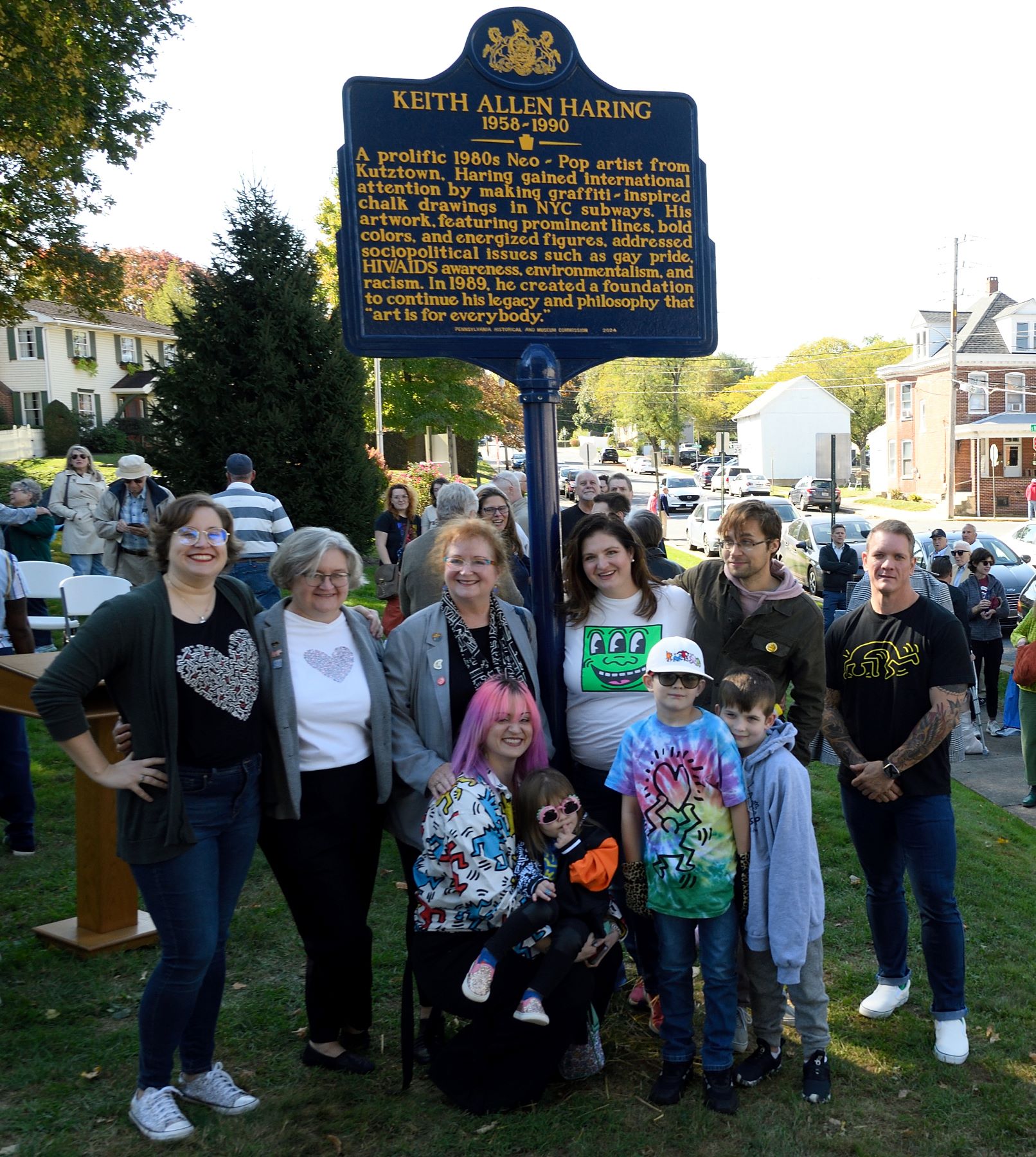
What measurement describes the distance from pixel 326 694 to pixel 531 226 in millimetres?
2073

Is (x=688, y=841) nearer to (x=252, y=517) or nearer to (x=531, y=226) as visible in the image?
(x=531, y=226)

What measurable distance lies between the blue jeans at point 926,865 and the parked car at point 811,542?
15524mm

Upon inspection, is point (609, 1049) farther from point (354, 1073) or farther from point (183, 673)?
point (183, 673)

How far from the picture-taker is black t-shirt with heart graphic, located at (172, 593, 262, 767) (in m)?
3.12

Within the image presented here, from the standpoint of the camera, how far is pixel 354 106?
156 inches

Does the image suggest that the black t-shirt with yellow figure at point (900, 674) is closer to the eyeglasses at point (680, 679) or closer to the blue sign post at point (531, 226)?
the eyeglasses at point (680, 679)

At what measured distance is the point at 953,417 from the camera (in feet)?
139

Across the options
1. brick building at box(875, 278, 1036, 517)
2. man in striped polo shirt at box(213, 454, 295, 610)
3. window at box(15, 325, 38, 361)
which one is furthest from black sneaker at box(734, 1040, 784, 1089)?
window at box(15, 325, 38, 361)

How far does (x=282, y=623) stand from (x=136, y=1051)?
1.74m

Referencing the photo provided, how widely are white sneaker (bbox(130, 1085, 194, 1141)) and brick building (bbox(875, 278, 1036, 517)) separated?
146 ft

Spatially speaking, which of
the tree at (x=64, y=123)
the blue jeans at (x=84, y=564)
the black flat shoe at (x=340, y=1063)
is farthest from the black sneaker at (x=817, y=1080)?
the tree at (x=64, y=123)

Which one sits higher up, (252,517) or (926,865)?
(252,517)

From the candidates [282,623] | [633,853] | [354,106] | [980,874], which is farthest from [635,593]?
[980,874]

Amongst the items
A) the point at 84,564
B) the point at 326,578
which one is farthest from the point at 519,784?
the point at 84,564
